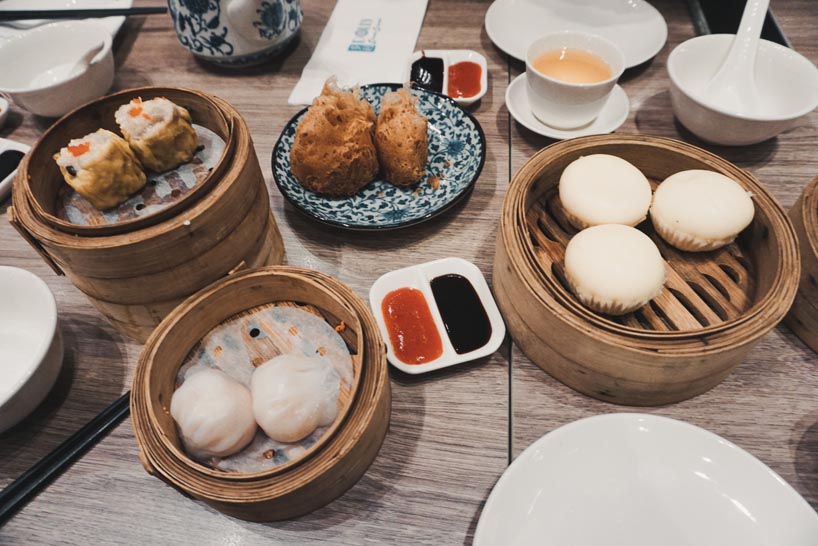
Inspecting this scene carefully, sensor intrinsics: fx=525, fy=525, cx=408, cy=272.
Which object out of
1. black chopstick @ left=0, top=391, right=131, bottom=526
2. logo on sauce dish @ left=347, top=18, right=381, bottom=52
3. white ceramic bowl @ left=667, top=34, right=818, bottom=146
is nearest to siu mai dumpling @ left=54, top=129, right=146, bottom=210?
black chopstick @ left=0, top=391, right=131, bottom=526

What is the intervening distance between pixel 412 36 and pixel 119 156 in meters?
1.47

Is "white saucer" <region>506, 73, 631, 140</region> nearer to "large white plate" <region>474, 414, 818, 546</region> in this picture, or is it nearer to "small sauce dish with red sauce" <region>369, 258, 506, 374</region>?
"small sauce dish with red sauce" <region>369, 258, 506, 374</region>

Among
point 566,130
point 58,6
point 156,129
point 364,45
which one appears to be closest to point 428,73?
point 364,45

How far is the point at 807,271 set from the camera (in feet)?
4.15

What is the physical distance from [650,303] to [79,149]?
1.50m

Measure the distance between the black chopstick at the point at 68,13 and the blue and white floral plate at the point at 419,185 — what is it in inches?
48.3

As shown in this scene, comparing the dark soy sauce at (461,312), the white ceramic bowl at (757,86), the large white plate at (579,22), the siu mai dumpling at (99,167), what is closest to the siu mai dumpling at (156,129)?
the siu mai dumpling at (99,167)

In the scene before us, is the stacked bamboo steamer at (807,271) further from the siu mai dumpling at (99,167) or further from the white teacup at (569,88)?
the siu mai dumpling at (99,167)

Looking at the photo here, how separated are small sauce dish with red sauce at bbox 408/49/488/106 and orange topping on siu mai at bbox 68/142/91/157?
122cm

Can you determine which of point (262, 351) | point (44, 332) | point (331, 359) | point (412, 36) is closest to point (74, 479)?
point (44, 332)

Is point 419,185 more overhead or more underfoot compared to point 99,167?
more underfoot

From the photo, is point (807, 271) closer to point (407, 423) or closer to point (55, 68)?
point (407, 423)

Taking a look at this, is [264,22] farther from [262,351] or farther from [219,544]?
[219,544]

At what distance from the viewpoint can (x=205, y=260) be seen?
129cm
